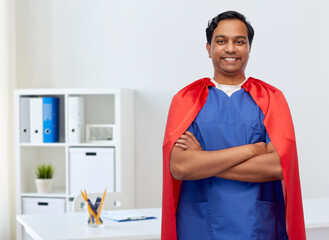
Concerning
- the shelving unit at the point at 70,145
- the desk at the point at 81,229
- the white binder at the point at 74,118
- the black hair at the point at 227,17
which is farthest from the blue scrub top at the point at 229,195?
the white binder at the point at 74,118

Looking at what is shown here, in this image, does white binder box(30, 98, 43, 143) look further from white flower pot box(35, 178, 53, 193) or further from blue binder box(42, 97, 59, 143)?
white flower pot box(35, 178, 53, 193)

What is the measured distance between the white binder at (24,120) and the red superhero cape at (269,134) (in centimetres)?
283

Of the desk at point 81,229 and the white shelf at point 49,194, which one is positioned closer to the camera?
the desk at point 81,229

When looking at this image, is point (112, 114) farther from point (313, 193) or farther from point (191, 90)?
point (191, 90)

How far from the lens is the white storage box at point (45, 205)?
4.32m

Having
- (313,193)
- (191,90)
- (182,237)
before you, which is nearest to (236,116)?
(191,90)

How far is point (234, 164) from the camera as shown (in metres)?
1.65

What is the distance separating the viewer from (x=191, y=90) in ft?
5.87

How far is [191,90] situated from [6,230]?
309cm

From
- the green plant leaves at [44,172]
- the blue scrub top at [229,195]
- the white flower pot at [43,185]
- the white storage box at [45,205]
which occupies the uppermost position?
the blue scrub top at [229,195]

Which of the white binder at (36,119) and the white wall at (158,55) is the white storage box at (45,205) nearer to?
the white binder at (36,119)

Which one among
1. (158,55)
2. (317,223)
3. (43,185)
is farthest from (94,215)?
(158,55)

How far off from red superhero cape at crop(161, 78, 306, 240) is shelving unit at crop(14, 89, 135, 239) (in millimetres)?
2433

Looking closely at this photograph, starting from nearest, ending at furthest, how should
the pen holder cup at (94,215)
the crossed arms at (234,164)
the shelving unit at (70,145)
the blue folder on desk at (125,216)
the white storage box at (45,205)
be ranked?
the crossed arms at (234,164) < the pen holder cup at (94,215) < the blue folder on desk at (125,216) < the shelving unit at (70,145) < the white storage box at (45,205)
